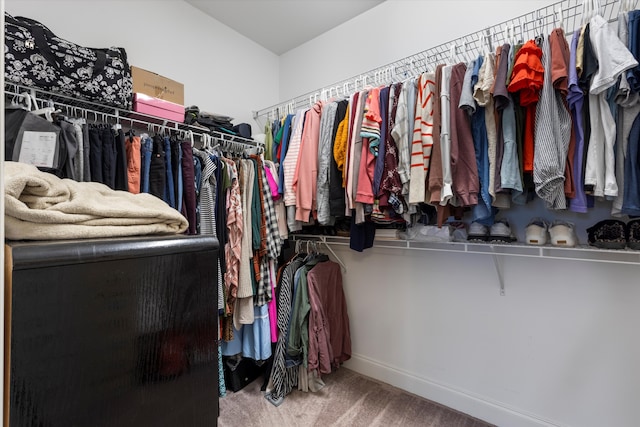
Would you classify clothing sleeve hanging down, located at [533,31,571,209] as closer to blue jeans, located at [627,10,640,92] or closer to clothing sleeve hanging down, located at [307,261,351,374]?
blue jeans, located at [627,10,640,92]

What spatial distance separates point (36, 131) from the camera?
1.07 metres

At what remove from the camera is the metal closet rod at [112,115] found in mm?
1214

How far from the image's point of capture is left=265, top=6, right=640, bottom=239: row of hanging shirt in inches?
42.0

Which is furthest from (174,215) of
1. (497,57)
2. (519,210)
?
(519,210)

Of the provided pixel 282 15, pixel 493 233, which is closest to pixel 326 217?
pixel 493 233

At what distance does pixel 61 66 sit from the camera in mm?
1219

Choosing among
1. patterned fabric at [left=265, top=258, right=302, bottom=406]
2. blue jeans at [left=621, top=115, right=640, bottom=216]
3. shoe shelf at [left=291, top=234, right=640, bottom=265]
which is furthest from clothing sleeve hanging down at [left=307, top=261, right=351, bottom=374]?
blue jeans at [left=621, top=115, right=640, bottom=216]

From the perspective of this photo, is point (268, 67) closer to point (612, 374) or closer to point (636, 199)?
point (636, 199)

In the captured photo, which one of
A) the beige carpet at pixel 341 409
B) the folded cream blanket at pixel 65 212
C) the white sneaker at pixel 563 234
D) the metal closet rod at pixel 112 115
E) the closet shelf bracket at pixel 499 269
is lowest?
the beige carpet at pixel 341 409

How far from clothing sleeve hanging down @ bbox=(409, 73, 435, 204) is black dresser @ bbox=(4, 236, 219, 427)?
3.31 feet

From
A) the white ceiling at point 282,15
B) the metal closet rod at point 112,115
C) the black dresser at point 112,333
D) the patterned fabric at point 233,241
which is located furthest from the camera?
the white ceiling at point 282,15

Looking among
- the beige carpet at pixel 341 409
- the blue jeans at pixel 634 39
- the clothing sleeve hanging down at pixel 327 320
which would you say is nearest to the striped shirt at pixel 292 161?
the clothing sleeve hanging down at pixel 327 320

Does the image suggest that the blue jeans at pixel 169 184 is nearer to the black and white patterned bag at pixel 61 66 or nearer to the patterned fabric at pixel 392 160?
the black and white patterned bag at pixel 61 66

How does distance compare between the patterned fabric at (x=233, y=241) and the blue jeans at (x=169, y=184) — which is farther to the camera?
the patterned fabric at (x=233, y=241)
